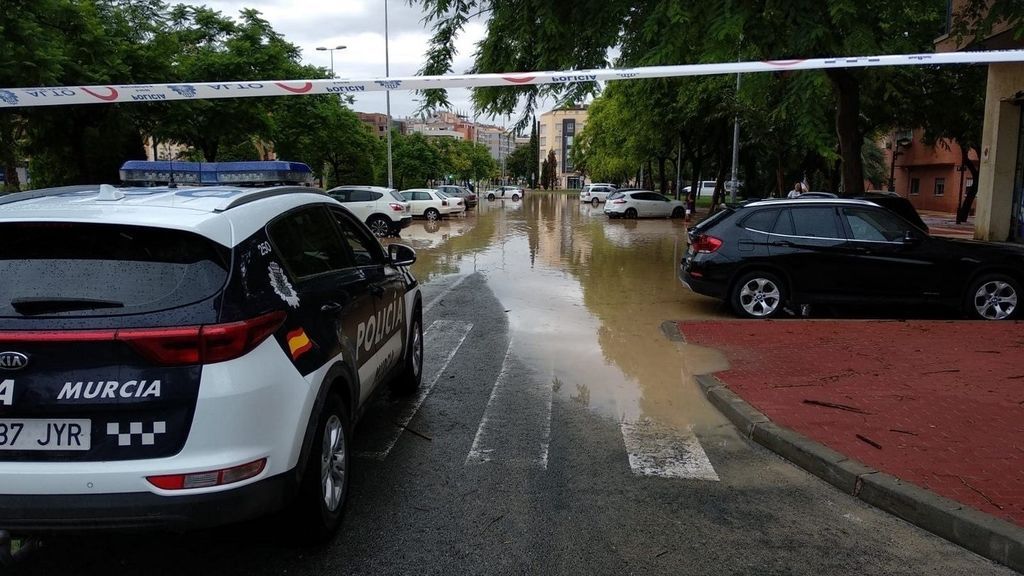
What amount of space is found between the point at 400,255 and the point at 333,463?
2.24 m

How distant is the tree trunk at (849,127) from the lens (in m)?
14.2

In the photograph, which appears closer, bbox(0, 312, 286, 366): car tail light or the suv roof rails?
bbox(0, 312, 286, 366): car tail light

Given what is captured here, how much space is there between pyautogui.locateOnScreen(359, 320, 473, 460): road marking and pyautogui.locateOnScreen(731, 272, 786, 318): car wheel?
3.83 meters

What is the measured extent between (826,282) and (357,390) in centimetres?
764

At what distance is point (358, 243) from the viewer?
17.2 feet

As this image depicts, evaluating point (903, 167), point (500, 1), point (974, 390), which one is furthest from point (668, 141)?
point (974, 390)

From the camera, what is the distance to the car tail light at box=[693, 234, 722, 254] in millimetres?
10016

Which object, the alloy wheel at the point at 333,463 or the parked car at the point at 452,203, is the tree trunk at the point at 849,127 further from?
the parked car at the point at 452,203

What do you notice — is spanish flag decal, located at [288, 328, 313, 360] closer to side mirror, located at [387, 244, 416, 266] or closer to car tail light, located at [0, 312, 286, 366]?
car tail light, located at [0, 312, 286, 366]

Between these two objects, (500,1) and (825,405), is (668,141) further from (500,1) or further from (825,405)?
(825,405)

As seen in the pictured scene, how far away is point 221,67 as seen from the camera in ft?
84.3

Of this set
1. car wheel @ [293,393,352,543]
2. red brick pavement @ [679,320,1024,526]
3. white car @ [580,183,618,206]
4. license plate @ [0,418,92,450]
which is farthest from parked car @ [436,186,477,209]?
license plate @ [0,418,92,450]

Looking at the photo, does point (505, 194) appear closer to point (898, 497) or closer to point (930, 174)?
point (930, 174)

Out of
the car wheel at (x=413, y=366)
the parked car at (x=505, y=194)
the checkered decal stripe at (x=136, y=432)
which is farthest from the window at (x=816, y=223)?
the parked car at (x=505, y=194)
